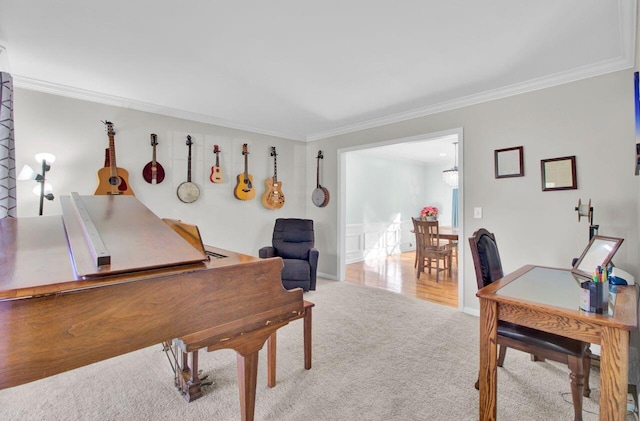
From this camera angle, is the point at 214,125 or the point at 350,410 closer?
the point at 350,410

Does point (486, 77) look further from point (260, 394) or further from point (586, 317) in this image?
point (260, 394)

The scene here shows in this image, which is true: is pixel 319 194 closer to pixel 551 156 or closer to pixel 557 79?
pixel 551 156

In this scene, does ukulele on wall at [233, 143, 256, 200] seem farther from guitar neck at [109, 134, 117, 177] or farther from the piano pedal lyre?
the piano pedal lyre

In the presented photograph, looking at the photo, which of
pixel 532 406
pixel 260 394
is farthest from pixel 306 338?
pixel 532 406

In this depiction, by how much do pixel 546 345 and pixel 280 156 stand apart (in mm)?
4060

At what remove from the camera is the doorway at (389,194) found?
20.4 ft

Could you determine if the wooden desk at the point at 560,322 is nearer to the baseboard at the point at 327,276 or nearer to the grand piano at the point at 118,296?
the grand piano at the point at 118,296

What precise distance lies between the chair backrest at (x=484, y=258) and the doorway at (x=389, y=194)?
125 inches

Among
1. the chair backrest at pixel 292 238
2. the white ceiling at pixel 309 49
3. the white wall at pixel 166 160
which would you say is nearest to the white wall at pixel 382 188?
the white wall at pixel 166 160

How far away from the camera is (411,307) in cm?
342

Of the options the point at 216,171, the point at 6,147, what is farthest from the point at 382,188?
the point at 6,147

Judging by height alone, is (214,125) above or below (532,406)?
above

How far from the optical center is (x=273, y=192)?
4578 mm

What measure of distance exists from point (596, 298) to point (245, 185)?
3838 millimetres
